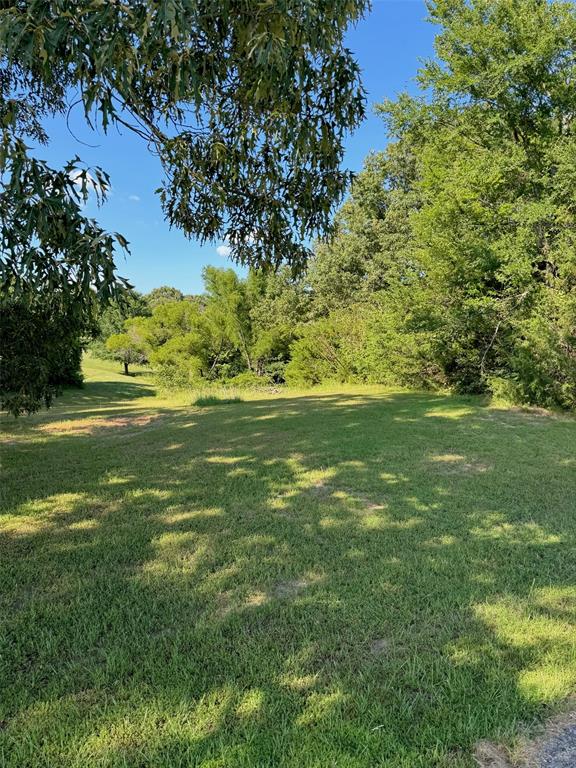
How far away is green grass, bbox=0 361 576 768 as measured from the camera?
5.07 ft

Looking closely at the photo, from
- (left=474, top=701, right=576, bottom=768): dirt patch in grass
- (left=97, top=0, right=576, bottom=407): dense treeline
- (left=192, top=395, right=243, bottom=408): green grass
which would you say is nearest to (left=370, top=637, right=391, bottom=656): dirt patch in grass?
(left=474, top=701, right=576, bottom=768): dirt patch in grass

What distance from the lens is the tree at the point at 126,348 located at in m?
25.2

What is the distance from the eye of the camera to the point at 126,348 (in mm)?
25812

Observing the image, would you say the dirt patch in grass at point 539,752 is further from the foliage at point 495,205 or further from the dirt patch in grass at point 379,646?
the foliage at point 495,205

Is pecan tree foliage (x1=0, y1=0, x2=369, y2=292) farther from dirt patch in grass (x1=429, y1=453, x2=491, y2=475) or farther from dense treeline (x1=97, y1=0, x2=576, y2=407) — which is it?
dense treeline (x1=97, y1=0, x2=576, y2=407)

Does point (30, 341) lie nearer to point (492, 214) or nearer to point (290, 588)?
point (290, 588)

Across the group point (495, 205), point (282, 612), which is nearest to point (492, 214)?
point (495, 205)

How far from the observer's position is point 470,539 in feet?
10.4

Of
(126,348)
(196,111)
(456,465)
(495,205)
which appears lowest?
(456,465)

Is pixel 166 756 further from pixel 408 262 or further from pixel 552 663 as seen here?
pixel 408 262

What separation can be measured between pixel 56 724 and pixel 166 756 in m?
0.43

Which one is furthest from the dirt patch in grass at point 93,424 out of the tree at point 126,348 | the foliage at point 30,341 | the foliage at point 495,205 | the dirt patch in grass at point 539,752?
the tree at point 126,348

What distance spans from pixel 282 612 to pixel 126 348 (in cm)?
2534

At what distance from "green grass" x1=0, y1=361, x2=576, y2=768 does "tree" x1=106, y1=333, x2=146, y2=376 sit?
21057 millimetres
